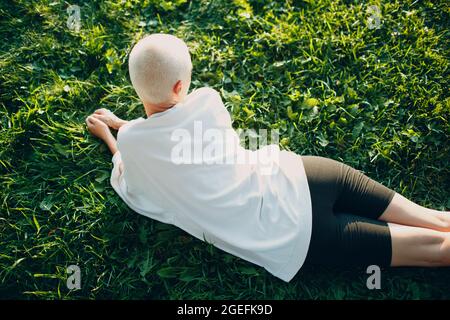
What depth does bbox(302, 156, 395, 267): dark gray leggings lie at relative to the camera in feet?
7.82

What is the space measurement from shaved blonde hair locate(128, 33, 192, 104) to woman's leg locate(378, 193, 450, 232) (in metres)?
1.41

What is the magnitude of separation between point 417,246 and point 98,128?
2.22 m

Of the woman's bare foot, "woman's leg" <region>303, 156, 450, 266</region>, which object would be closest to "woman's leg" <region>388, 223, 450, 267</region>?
"woman's leg" <region>303, 156, 450, 266</region>

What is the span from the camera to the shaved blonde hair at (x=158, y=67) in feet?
7.07

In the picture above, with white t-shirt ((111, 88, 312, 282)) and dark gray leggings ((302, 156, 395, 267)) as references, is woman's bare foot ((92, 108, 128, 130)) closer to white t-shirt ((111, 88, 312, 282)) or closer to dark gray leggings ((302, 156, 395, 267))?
white t-shirt ((111, 88, 312, 282))

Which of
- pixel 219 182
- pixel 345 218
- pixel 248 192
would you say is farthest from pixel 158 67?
pixel 345 218

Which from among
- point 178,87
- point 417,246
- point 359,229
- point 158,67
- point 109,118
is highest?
point 158,67

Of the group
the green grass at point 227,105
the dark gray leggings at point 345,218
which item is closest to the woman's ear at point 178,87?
the dark gray leggings at point 345,218

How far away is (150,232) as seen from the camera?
2865mm

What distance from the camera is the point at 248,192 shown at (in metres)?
2.35

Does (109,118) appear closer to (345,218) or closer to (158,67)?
(158,67)

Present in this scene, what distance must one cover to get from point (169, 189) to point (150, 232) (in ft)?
2.07
